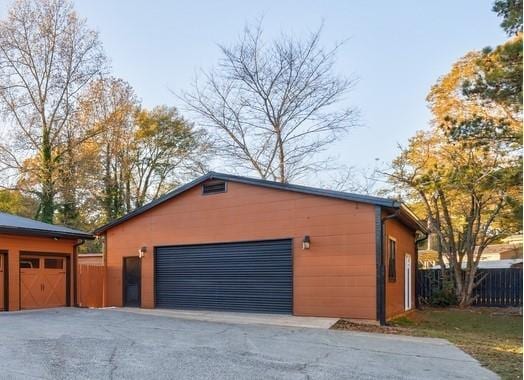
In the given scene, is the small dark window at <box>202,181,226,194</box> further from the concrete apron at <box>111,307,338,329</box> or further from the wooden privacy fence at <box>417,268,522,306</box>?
the wooden privacy fence at <box>417,268,522,306</box>

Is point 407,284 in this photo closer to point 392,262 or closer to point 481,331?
point 392,262

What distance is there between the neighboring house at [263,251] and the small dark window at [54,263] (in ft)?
4.65

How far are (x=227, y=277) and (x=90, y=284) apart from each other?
5313 millimetres

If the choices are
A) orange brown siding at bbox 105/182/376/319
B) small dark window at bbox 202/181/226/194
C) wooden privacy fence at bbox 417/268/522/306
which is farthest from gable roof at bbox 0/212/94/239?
wooden privacy fence at bbox 417/268/522/306

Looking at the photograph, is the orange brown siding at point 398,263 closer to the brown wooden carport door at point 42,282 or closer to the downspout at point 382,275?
the downspout at point 382,275

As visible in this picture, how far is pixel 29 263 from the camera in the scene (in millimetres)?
14164

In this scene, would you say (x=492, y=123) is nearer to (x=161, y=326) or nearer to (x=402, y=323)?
(x=402, y=323)

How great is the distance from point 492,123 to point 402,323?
5.10 meters

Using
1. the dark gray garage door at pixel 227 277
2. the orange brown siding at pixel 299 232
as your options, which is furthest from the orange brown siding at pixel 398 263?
the dark gray garage door at pixel 227 277

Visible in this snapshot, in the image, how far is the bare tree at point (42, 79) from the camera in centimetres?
2212

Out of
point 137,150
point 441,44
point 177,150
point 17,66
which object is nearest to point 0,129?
point 17,66

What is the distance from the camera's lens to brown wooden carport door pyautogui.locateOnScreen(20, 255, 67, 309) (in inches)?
548

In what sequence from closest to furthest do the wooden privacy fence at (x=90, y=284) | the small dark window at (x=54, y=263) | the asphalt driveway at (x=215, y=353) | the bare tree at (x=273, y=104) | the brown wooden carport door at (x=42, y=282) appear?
the asphalt driveway at (x=215, y=353) → the brown wooden carport door at (x=42, y=282) → the small dark window at (x=54, y=263) → the wooden privacy fence at (x=90, y=284) → the bare tree at (x=273, y=104)

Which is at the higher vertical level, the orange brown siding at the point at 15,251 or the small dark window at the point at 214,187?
the small dark window at the point at 214,187
